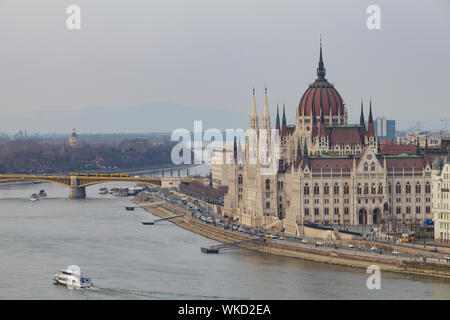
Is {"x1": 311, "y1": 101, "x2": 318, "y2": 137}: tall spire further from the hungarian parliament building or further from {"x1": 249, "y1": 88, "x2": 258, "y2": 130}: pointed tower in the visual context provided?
{"x1": 249, "y1": 88, "x2": 258, "y2": 130}: pointed tower

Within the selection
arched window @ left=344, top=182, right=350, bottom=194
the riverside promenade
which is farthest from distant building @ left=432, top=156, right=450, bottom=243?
arched window @ left=344, top=182, right=350, bottom=194

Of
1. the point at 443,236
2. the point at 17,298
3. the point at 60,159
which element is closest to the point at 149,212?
the point at 443,236

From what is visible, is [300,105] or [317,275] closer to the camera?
[317,275]

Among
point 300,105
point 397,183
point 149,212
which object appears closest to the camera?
point 397,183

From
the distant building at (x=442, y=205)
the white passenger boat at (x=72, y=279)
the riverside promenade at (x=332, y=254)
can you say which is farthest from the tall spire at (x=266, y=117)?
the white passenger boat at (x=72, y=279)

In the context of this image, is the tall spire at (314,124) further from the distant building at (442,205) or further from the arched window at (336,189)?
the distant building at (442,205)

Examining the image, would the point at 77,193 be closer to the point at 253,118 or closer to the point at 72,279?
the point at 253,118

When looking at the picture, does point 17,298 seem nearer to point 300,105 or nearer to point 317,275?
point 317,275
